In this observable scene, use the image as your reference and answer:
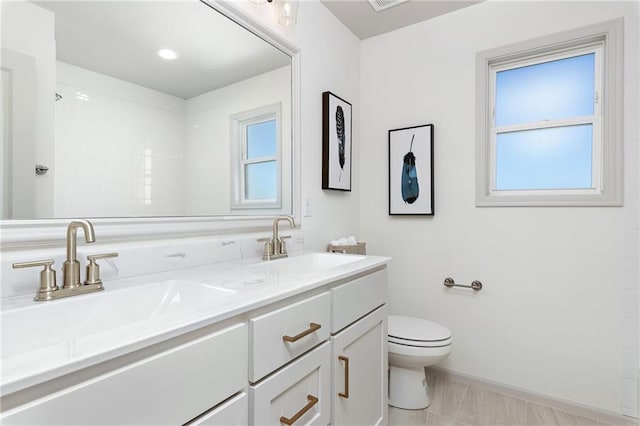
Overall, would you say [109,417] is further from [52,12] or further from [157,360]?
[52,12]

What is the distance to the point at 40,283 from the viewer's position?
808mm

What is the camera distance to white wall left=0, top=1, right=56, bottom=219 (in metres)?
0.86

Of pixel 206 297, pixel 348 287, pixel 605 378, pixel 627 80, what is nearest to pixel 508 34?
pixel 627 80

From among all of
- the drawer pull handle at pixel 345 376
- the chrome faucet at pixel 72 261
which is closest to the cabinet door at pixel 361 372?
the drawer pull handle at pixel 345 376

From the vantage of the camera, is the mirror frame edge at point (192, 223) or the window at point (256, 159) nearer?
the mirror frame edge at point (192, 223)

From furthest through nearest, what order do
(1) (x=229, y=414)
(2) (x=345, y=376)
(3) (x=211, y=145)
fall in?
(3) (x=211, y=145) → (2) (x=345, y=376) → (1) (x=229, y=414)

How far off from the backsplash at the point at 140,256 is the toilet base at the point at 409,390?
1077mm

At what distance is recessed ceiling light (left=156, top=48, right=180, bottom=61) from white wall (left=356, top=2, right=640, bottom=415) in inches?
60.2

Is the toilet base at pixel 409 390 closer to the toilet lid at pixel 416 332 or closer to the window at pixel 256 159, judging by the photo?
the toilet lid at pixel 416 332

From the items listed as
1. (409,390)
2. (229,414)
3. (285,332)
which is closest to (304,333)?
(285,332)

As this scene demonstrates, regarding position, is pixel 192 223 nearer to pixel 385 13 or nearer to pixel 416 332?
pixel 416 332

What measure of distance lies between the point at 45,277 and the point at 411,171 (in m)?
2.00

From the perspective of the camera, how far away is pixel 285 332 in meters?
0.91

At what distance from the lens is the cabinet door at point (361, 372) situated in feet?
3.82
